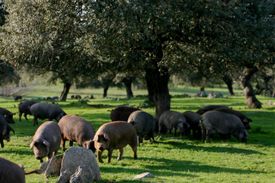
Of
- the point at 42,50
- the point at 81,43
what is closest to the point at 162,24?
the point at 81,43

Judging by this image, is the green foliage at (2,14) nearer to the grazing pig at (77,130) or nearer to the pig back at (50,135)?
the grazing pig at (77,130)

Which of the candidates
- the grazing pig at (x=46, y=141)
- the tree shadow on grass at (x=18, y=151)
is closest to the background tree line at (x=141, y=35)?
the tree shadow on grass at (x=18, y=151)

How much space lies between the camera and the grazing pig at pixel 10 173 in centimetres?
892

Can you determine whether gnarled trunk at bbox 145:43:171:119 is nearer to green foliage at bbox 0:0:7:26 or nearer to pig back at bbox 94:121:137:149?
pig back at bbox 94:121:137:149

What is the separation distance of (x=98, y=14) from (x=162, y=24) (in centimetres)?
301

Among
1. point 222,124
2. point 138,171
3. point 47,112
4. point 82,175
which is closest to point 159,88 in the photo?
point 222,124

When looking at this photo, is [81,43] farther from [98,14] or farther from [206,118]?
[206,118]

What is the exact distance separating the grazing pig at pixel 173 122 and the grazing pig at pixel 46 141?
8.96 metres

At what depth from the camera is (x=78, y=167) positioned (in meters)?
13.7

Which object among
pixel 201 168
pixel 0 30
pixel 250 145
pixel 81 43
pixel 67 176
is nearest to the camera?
pixel 67 176

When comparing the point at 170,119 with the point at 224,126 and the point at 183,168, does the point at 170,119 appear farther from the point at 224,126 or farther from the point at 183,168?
the point at 183,168

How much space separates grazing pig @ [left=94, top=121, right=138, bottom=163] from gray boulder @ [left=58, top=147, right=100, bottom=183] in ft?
9.69

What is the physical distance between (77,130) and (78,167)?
A: 539cm

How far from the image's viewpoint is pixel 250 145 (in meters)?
23.3
